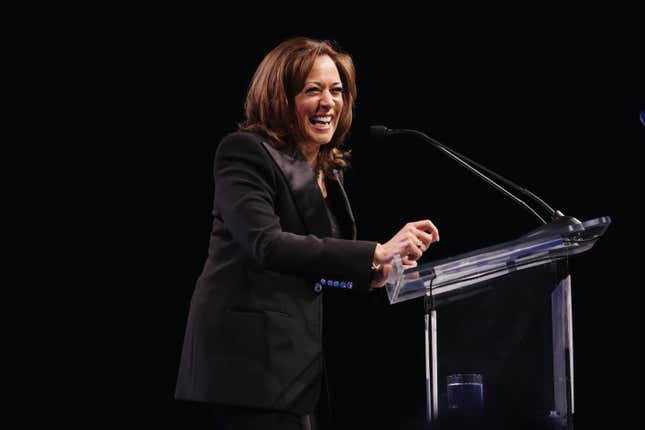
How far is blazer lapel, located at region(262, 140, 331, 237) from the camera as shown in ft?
6.02

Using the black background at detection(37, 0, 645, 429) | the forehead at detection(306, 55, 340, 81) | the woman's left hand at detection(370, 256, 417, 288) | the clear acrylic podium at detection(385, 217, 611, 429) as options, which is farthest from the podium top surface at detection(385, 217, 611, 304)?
the black background at detection(37, 0, 645, 429)

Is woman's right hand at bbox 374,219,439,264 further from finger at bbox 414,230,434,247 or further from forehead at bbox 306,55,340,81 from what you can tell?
forehead at bbox 306,55,340,81

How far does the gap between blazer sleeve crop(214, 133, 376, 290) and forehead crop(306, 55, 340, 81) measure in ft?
1.14

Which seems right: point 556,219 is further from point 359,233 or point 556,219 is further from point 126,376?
point 126,376

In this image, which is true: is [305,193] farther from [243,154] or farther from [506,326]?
[506,326]

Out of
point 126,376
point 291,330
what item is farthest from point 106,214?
point 291,330

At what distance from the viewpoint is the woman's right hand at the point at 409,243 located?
163 centimetres

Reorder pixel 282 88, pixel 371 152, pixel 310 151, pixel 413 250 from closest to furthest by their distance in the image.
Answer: pixel 413 250 < pixel 282 88 < pixel 310 151 < pixel 371 152

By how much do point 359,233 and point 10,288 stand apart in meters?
1.60

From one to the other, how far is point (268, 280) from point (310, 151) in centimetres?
48

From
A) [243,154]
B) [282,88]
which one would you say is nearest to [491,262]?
[243,154]

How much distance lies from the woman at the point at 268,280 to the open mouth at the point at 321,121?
0.12m

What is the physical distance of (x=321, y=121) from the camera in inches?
80.5

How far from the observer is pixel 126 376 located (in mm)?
3570
